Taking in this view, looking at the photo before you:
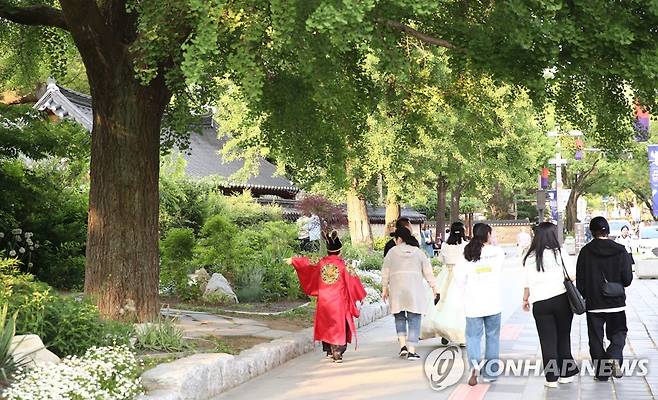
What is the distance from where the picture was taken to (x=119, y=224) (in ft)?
35.8

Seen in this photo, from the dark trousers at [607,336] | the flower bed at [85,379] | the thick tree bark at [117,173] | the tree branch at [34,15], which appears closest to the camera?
the flower bed at [85,379]

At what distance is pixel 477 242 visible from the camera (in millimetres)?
9148

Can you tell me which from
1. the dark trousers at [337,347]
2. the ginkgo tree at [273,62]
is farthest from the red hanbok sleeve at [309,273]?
the ginkgo tree at [273,62]

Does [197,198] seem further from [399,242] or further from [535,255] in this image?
[535,255]

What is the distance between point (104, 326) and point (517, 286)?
57.9 ft

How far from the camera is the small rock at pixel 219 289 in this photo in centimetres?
1647

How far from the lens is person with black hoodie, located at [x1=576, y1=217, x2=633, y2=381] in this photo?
8.79 metres

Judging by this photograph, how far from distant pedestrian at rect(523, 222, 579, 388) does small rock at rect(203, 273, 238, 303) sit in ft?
29.0

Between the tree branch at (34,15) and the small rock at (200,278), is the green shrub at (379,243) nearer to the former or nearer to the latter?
the small rock at (200,278)

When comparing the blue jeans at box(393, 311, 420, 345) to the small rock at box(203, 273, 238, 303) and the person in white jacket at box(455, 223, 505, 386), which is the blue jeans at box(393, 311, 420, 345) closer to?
the person in white jacket at box(455, 223, 505, 386)

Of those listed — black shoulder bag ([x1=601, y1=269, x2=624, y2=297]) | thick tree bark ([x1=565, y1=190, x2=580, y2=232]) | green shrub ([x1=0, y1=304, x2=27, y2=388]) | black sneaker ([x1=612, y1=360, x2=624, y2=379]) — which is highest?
thick tree bark ([x1=565, y1=190, x2=580, y2=232])

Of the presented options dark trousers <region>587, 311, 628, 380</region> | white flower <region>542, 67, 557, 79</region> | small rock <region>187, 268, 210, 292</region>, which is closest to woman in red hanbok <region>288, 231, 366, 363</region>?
dark trousers <region>587, 311, 628, 380</region>

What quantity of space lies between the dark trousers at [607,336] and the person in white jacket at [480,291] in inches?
40.6

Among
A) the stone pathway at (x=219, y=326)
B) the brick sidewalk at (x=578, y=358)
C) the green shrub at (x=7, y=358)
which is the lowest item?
the brick sidewalk at (x=578, y=358)
